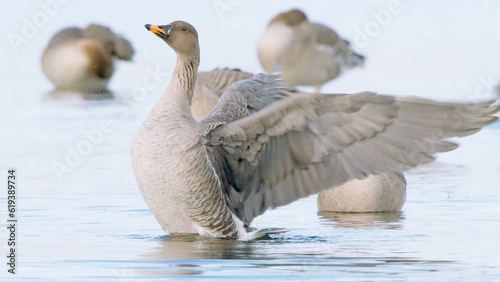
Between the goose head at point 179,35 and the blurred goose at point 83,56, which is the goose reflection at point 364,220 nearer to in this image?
the goose head at point 179,35

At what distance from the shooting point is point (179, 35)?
9242 millimetres

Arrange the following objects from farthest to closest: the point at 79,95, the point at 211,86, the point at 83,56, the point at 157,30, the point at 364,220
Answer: the point at 79,95
the point at 83,56
the point at 211,86
the point at 364,220
the point at 157,30

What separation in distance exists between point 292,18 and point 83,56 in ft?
15.6

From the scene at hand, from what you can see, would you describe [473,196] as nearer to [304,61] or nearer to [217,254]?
[217,254]

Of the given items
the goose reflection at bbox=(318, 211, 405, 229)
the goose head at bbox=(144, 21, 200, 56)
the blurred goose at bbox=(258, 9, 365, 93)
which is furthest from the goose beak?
the blurred goose at bbox=(258, 9, 365, 93)

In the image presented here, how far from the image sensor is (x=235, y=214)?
901cm

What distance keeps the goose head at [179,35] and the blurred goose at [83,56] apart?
12.8 meters

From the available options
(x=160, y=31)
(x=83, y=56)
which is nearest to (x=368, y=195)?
(x=160, y=31)

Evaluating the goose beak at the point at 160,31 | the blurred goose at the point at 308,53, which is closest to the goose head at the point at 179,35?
the goose beak at the point at 160,31

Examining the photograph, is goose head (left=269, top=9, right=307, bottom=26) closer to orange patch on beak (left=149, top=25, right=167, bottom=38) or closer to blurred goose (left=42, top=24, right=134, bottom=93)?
blurred goose (left=42, top=24, right=134, bottom=93)

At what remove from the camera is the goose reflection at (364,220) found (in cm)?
969

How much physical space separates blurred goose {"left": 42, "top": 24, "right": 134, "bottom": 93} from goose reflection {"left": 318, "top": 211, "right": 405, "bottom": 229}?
12.2 metres

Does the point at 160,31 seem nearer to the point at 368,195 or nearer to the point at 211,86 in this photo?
the point at 368,195

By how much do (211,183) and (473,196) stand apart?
12.3ft
